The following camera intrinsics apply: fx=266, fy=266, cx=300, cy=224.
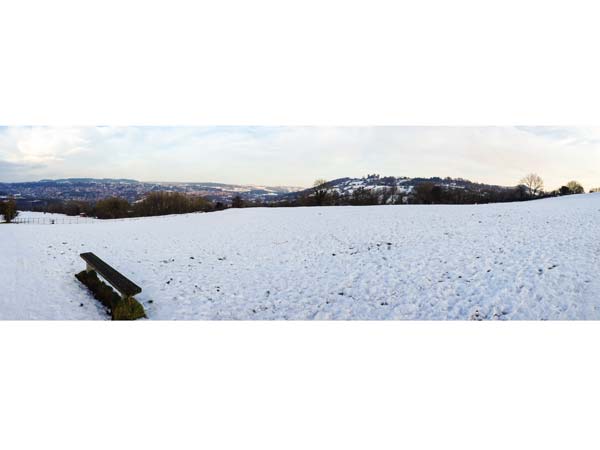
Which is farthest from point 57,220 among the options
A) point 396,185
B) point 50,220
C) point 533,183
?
point 533,183

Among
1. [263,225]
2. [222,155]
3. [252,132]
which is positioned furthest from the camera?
[263,225]

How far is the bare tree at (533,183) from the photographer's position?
14.1 ft

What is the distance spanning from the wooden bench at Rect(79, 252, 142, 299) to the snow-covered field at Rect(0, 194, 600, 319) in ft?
0.55

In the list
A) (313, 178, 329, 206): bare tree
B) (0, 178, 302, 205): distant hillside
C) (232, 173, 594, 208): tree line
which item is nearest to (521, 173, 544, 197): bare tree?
(232, 173, 594, 208): tree line

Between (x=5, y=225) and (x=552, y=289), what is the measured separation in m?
6.18

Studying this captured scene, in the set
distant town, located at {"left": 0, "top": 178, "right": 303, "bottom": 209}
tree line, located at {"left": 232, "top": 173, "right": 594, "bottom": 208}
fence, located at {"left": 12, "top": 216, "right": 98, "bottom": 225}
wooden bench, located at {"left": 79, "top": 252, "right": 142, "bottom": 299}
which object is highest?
tree line, located at {"left": 232, "top": 173, "right": 594, "bottom": 208}

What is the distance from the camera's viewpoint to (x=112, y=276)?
3.15m

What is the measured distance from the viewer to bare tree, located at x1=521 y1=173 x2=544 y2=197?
14.1 feet

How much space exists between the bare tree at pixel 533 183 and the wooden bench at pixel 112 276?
5.86 metres

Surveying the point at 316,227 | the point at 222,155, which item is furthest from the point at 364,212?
the point at 222,155

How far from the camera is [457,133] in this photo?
340cm

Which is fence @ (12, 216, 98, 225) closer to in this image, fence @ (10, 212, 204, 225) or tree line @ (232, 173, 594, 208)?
fence @ (10, 212, 204, 225)
